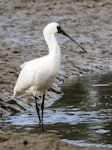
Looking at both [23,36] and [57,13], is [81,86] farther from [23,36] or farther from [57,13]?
[57,13]

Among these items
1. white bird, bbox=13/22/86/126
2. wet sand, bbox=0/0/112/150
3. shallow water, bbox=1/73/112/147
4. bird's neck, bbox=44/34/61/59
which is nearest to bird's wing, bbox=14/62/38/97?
white bird, bbox=13/22/86/126

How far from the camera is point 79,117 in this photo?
1047cm

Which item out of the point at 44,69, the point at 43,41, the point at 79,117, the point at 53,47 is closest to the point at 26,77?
the point at 44,69

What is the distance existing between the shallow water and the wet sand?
446 mm

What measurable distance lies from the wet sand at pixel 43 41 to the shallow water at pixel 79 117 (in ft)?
1.46

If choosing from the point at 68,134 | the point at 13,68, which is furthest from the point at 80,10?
the point at 68,134

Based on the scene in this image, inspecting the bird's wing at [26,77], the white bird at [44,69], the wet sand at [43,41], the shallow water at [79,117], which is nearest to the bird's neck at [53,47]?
the white bird at [44,69]

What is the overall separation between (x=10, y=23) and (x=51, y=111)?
1251 cm

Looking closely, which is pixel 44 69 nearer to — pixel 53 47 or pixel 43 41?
pixel 53 47

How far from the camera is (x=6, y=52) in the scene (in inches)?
698

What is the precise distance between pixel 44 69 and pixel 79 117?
3.95 ft

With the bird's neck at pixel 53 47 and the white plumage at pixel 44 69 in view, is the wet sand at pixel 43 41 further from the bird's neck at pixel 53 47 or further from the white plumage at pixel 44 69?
the bird's neck at pixel 53 47

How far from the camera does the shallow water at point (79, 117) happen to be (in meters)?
8.90

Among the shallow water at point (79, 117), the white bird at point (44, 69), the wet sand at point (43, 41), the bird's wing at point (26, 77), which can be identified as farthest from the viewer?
the wet sand at point (43, 41)
